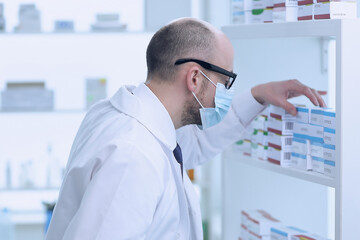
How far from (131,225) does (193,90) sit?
0.50 meters

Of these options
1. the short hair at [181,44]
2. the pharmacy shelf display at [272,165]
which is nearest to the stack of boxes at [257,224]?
the pharmacy shelf display at [272,165]

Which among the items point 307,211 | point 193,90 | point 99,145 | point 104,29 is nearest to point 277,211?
point 307,211

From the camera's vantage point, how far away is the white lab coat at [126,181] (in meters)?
1.43

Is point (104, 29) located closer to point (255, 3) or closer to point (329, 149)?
point (255, 3)

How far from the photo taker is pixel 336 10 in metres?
1.70

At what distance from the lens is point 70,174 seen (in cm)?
157

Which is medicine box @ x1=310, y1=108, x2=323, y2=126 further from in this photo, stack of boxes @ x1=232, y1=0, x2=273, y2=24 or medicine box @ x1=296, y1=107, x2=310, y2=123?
stack of boxes @ x1=232, y1=0, x2=273, y2=24

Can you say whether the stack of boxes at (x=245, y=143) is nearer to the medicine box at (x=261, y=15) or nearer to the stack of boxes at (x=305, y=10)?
the medicine box at (x=261, y=15)

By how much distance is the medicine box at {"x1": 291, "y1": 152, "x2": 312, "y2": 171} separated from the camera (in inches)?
72.2

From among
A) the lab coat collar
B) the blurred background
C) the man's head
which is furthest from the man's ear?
the blurred background

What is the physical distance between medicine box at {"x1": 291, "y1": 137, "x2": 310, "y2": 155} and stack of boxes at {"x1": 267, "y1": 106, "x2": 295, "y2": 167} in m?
0.02

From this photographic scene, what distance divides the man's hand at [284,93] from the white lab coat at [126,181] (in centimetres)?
41

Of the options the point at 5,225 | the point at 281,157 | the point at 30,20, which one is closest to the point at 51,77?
the point at 30,20

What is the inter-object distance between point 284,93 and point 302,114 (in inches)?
5.4
